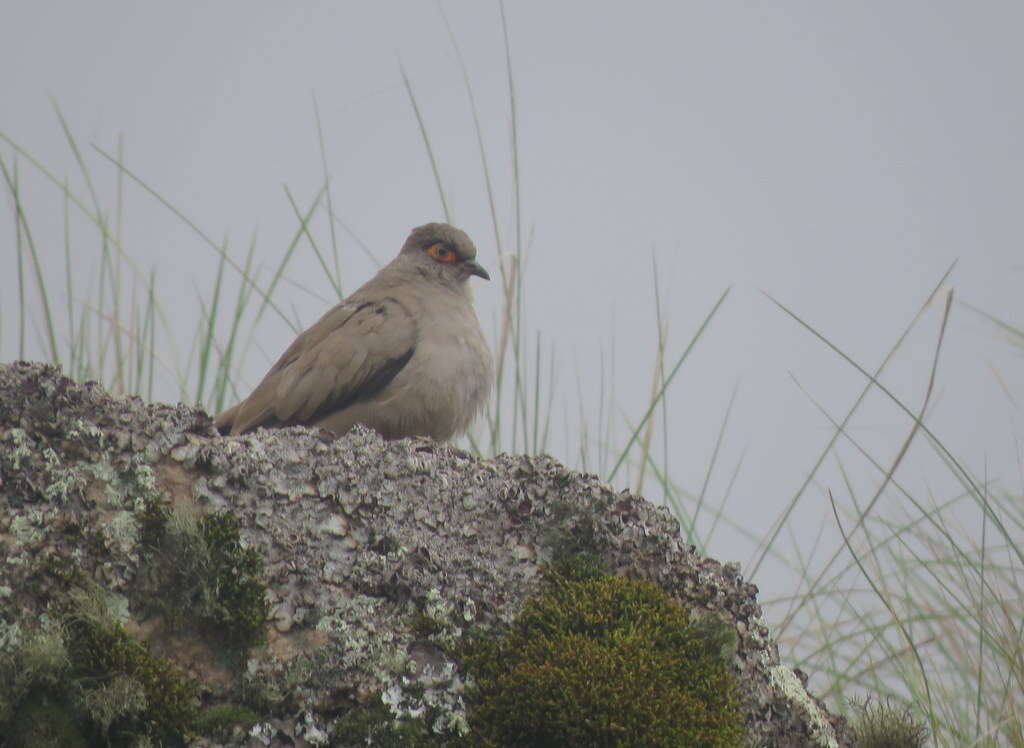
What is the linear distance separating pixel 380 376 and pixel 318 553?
7.81 feet

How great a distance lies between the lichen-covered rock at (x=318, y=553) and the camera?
310cm

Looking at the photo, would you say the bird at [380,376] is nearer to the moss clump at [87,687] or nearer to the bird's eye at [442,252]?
the bird's eye at [442,252]

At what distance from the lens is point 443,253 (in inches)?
270

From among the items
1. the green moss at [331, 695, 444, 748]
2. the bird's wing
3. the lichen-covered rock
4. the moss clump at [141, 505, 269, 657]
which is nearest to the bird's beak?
the bird's wing

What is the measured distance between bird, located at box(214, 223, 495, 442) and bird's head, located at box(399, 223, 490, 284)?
0.61 m

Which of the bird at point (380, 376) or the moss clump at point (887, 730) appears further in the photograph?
the bird at point (380, 376)

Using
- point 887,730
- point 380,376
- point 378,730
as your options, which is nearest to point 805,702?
point 887,730

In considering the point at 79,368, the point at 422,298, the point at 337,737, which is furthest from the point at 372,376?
the point at 337,737

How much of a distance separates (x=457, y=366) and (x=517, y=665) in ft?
9.14

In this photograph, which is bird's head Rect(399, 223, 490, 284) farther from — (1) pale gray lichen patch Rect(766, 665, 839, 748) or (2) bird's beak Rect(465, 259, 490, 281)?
(1) pale gray lichen patch Rect(766, 665, 839, 748)

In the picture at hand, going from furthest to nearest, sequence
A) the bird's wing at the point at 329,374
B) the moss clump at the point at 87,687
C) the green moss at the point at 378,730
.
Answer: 1. the bird's wing at the point at 329,374
2. the green moss at the point at 378,730
3. the moss clump at the point at 87,687

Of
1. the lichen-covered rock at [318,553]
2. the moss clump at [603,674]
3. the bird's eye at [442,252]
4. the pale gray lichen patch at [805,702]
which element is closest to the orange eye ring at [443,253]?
the bird's eye at [442,252]

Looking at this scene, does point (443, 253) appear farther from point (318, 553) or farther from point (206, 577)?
point (206, 577)

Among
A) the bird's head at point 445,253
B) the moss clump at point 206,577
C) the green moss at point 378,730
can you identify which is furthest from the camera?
the bird's head at point 445,253
